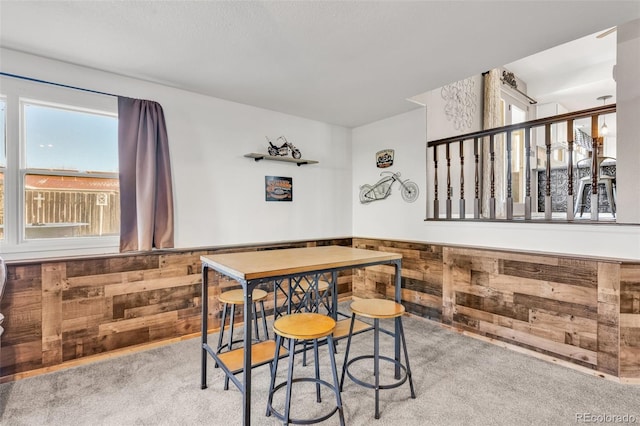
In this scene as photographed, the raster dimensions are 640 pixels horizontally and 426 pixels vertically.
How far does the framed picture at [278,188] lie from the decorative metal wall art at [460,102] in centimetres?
233

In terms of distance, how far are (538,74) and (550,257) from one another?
4.49 metres

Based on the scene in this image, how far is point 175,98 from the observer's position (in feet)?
10.8

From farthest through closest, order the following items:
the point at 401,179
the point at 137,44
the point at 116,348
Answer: the point at 401,179
the point at 116,348
the point at 137,44

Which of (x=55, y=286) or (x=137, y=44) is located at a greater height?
(x=137, y=44)

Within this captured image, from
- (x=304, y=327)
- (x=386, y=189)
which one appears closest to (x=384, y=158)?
(x=386, y=189)

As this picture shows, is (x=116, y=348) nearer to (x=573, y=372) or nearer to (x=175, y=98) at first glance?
(x=175, y=98)

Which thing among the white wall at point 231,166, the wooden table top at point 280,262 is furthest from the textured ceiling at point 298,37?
the wooden table top at point 280,262

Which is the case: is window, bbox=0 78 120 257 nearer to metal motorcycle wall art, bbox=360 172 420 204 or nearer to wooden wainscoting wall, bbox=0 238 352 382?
wooden wainscoting wall, bbox=0 238 352 382

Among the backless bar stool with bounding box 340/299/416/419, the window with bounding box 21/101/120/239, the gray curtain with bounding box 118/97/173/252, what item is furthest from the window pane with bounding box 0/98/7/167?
the backless bar stool with bounding box 340/299/416/419

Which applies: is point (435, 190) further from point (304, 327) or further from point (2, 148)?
point (2, 148)

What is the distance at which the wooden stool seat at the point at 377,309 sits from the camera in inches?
81.7

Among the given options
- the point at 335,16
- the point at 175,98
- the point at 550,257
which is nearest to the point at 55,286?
the point at 175,98

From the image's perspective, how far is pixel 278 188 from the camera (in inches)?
159

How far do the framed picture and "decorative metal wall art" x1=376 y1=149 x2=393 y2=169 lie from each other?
1266mm
